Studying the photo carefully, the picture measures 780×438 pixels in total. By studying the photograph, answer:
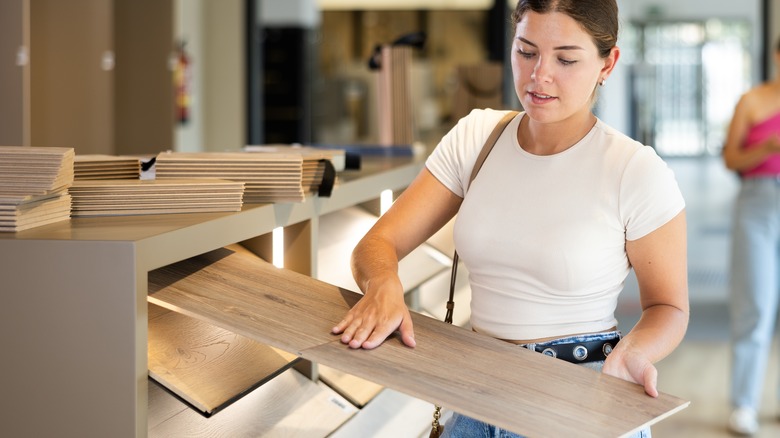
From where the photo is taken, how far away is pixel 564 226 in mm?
1801

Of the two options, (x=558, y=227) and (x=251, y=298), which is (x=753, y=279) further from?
(x=251, y=298)

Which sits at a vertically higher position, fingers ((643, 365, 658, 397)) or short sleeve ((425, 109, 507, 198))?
short sleeve ((425, 109, 507, 198))

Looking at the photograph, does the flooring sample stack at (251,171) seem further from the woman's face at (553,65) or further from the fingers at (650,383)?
the fingers at (650,383)

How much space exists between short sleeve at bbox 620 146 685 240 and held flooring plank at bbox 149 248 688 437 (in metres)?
0.29

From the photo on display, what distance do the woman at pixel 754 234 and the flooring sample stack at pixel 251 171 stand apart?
339 cm

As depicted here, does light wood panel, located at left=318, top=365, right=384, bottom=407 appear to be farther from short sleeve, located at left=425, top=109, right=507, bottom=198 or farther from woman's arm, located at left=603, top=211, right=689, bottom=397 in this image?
woman's arm, located at left=603, top=211, right=689, bottom=397

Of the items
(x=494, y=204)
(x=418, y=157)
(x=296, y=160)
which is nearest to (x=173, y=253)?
(x=296, y=160)

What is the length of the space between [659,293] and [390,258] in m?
0.51

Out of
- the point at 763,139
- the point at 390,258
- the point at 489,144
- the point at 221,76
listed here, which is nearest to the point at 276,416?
the point at 390,258

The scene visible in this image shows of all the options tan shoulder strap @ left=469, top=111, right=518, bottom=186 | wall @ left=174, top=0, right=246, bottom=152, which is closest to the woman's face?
tan shoulder strap @ left=469, top=111, right=518, bottom=186

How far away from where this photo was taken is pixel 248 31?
921 cm

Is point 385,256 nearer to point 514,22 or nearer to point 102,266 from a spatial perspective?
point 514,22

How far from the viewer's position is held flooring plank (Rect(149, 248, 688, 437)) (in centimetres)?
145

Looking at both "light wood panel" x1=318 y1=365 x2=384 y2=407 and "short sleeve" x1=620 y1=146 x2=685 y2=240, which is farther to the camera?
"light wood panel" x1=318 y1=365 x2=384 y2=407
